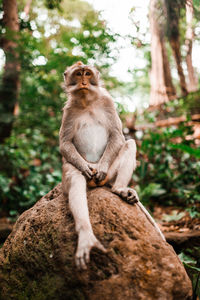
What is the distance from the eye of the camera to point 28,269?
3.41 m

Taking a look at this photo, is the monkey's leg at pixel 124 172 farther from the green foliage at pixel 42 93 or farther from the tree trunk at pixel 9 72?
the tree trunk at pixel 9 72

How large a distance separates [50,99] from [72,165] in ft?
15.4

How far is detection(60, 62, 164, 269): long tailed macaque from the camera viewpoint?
378 cm

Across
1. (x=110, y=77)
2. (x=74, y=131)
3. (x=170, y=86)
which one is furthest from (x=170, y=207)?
(x=170, y=86)

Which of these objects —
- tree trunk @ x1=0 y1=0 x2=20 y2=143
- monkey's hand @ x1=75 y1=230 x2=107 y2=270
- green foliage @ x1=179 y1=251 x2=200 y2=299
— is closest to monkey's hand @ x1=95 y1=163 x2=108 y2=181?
monkey's hand @ x1=75 y1=230 x2=107 y2=270

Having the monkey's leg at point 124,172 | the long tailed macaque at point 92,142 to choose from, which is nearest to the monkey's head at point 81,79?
the long tailed macaque at point 92,142

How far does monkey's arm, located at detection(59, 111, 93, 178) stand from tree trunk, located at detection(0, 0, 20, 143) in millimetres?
4015

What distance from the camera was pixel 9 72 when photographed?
309 inches

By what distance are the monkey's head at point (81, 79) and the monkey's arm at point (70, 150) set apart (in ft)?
1.43

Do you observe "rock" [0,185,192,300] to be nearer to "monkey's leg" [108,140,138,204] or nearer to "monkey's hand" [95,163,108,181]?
"monkey's leg" [108,140,138,204]

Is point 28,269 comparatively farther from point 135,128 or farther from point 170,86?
point 170,86

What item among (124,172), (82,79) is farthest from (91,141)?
(82,79)

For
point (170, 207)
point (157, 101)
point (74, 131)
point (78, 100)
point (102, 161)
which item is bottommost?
point (170, 207)

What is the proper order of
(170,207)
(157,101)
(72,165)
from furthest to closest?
(157,101)
(170,207)
(72,165)
